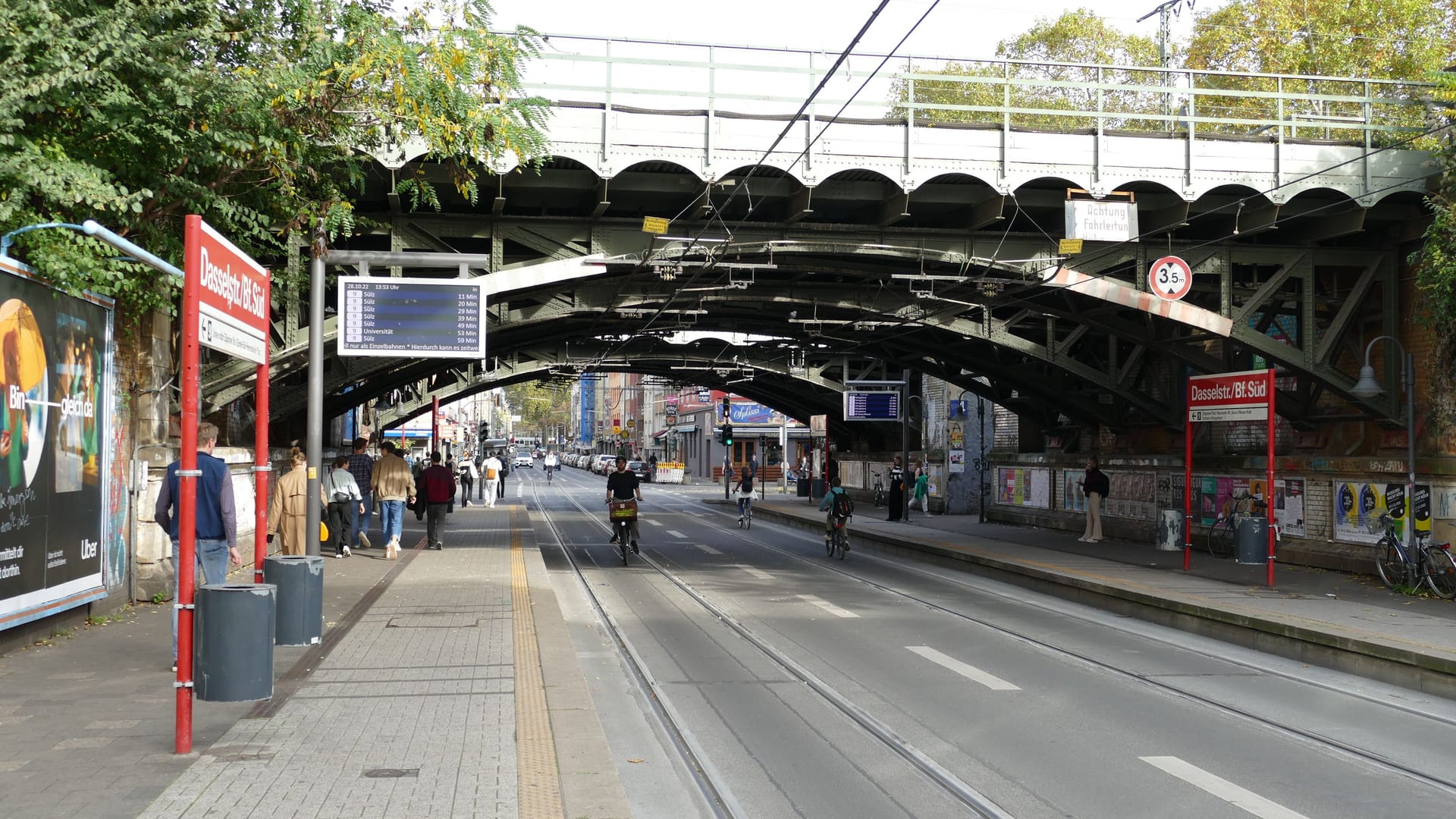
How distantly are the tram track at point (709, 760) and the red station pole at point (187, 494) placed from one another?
2873 millimetres

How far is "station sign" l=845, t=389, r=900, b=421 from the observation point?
3862cm

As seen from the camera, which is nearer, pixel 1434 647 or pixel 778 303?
pixel 1434 647

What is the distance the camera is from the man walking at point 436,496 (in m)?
21.2

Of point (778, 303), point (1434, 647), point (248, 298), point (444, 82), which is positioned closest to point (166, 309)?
point (444, 82)

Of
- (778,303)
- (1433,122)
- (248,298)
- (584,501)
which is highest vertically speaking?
(1433,122)

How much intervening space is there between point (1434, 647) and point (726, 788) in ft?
26.3

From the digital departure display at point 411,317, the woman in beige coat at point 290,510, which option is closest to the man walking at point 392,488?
the digital departure display at point 411,317

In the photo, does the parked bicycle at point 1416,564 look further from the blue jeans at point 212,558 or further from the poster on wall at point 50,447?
the poster on wall at point 50,447

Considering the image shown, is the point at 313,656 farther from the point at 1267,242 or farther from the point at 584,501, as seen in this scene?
the point at 584,501

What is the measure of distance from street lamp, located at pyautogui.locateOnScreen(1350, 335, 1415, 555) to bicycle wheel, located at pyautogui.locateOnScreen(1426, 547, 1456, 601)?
55 centimetres

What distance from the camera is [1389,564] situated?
54.2ft

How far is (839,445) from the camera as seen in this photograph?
2127 inches

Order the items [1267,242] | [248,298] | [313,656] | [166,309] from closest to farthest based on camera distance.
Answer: [248,298] < [313,656] < [166,309] < [1267,242]

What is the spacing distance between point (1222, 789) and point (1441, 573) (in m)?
11.0
